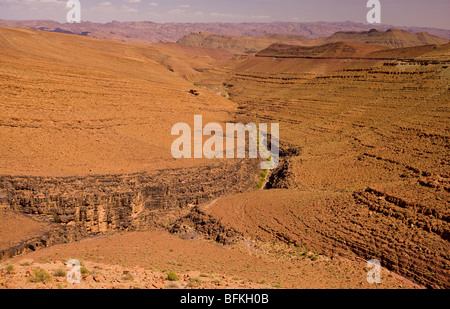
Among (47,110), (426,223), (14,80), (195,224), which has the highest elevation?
(14,80)

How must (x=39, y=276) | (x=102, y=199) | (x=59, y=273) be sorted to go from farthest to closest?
(x=102, y=199) < (x=59, y=273) < (x=39, y=276)

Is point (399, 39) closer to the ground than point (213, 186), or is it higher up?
higher up

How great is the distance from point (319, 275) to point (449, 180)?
36.5 ft

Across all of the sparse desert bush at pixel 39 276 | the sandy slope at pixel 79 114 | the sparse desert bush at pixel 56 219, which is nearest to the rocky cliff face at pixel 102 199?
the sparse desert bush at pixel 56 219

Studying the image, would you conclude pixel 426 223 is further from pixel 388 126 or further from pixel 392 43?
pixel 392 43

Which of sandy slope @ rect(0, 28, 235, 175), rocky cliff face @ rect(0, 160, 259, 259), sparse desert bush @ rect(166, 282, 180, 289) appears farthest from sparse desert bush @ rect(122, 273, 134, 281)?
sandy slope @ rect(0, 28, 235, 175)

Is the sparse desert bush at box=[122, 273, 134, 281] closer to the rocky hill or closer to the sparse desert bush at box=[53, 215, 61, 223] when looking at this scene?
the sparse desert bush at box=[53, 215, 61, 223]

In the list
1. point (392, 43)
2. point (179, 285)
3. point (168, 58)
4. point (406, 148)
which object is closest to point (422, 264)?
point (179, 285)

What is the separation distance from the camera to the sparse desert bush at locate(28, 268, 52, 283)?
1119 cm

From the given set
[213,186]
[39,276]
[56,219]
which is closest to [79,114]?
[213,186]

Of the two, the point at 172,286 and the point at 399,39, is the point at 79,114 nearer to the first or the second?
the point at 172,286

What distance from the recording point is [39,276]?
11.5m

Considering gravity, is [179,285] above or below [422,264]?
above

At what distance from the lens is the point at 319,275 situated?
17500 millimetres
